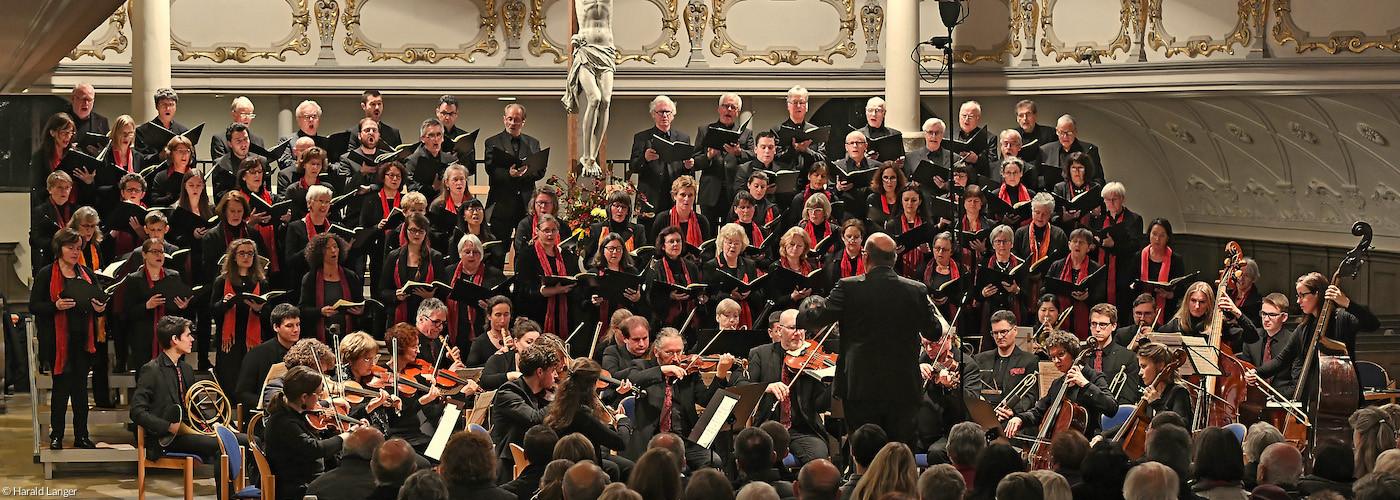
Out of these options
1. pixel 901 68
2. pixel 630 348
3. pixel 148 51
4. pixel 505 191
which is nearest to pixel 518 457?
pixel 630 348

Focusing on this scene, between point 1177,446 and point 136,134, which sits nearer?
point 1177,446

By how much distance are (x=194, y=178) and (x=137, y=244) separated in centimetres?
49

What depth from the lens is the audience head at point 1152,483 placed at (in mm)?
4434

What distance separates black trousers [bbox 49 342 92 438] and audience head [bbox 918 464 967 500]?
494 centimetres

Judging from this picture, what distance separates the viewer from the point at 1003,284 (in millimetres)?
8562

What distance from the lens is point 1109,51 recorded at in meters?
12.2

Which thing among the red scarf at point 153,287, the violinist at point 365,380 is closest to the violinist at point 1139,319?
the violinist at point 365,380

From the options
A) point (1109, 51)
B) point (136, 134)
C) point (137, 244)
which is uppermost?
point (1109, 51)

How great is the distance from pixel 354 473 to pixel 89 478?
3014 mm

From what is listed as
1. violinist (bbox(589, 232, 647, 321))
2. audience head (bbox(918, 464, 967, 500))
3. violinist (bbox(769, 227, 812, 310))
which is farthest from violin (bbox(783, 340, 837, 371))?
audience head (bbox(918, 464, 967, 500))

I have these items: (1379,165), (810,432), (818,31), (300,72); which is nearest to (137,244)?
(810,432)

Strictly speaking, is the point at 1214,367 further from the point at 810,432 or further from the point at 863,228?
the point at 863,228

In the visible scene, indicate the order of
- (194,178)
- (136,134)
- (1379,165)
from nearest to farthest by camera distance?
(194,178)
(136,134)
(1379,165)

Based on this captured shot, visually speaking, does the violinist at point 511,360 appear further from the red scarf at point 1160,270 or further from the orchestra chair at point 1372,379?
the orchestra chair at point 1372,379
